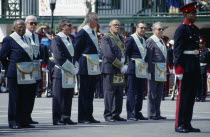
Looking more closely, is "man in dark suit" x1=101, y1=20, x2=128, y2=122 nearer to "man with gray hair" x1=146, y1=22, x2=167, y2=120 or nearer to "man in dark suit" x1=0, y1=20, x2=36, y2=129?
"man with gray hair" x1=146, y1=22, x2=167, y2=120

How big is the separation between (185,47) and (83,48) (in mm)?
2781

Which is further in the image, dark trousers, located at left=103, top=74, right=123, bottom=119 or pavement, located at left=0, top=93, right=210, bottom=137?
dark trousers, located at left=103, top=74, right=123, bottom=119

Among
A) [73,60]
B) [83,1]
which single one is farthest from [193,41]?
[83,1]

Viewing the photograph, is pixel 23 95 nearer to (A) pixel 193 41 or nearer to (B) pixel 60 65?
(B) pixel 60 65

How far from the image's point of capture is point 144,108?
20.2 metres

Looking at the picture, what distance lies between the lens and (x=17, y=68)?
1472cm

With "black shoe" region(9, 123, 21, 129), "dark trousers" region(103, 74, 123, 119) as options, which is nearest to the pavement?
"black shoe" region(9, 123, 21, 129)

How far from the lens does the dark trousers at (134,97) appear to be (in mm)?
16578

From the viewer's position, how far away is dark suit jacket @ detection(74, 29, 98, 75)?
15.9m

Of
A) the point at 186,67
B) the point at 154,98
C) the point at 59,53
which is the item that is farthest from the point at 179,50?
the point at 154,98

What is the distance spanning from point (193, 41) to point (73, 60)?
2.78 m

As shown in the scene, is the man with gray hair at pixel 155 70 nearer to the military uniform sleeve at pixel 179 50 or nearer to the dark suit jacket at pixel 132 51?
the dark suit jacket at pixel 132 51

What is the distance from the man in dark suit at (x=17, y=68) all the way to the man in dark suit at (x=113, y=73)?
6.48 feet

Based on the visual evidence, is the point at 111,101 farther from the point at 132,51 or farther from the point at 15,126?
the point at 15,126
